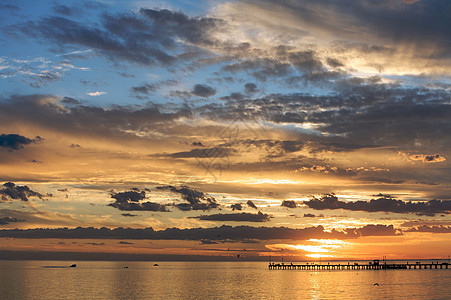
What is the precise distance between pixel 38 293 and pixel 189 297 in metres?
49.1

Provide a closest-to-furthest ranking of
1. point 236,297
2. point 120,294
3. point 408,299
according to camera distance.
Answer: point 408,299
point 236,297
point 120,294

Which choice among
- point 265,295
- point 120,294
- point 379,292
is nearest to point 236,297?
point 265,295

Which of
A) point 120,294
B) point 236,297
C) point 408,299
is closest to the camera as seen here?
point 408,299

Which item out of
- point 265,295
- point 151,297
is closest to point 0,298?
point 151,297

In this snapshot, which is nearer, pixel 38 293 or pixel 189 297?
pixel 189 297

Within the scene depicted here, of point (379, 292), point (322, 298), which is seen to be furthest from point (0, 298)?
point (379, 292)

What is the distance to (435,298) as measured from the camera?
122062 millimetres

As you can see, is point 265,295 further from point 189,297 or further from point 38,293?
point 38,293

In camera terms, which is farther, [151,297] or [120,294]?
[120,294]

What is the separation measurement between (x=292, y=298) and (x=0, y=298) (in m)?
82.2

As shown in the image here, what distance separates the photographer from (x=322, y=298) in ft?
410

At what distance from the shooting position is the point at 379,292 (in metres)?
138

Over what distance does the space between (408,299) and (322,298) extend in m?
22.4

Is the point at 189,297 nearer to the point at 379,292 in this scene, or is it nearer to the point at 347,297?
the point at 347,297
